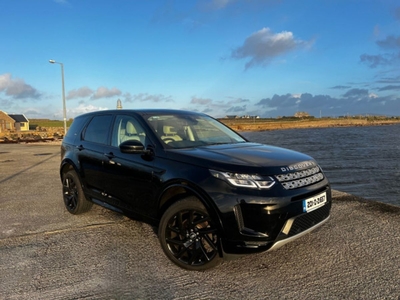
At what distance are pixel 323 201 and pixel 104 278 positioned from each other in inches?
95.5

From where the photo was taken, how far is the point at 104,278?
3244 mm

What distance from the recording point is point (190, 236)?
3359 mm

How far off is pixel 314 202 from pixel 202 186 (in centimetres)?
119

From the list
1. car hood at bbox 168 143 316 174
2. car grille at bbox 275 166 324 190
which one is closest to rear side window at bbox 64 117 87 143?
car hood at bbox 168 143 316 174

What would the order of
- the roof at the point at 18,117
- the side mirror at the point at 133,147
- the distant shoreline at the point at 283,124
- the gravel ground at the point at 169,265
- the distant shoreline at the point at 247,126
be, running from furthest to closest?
the distant shoreline at the point at 283,124 → the roof at the point at 18,117 → the distant shoreline at the point at 247,126 → the side mirror at the point at 133,147 → the gravel ground at the point at 169,265

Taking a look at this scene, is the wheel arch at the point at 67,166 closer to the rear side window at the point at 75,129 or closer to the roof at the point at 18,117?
the rear side window at the point at 75,129

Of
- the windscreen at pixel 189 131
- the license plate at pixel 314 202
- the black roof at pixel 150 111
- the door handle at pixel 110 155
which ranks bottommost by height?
the license plate at pixel 314 202

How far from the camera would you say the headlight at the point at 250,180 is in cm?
306

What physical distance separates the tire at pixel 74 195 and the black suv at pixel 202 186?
0.52 meters

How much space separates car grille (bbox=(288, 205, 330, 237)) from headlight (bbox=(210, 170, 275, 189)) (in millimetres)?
475

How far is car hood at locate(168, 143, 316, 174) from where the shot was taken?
3.16 meters

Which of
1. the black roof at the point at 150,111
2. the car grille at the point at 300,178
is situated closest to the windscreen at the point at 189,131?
the black roof at the point at 150,111

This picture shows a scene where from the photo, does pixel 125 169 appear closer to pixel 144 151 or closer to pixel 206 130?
pixel 144 151

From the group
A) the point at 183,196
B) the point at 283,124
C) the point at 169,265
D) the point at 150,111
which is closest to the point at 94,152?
the point at 150,111
